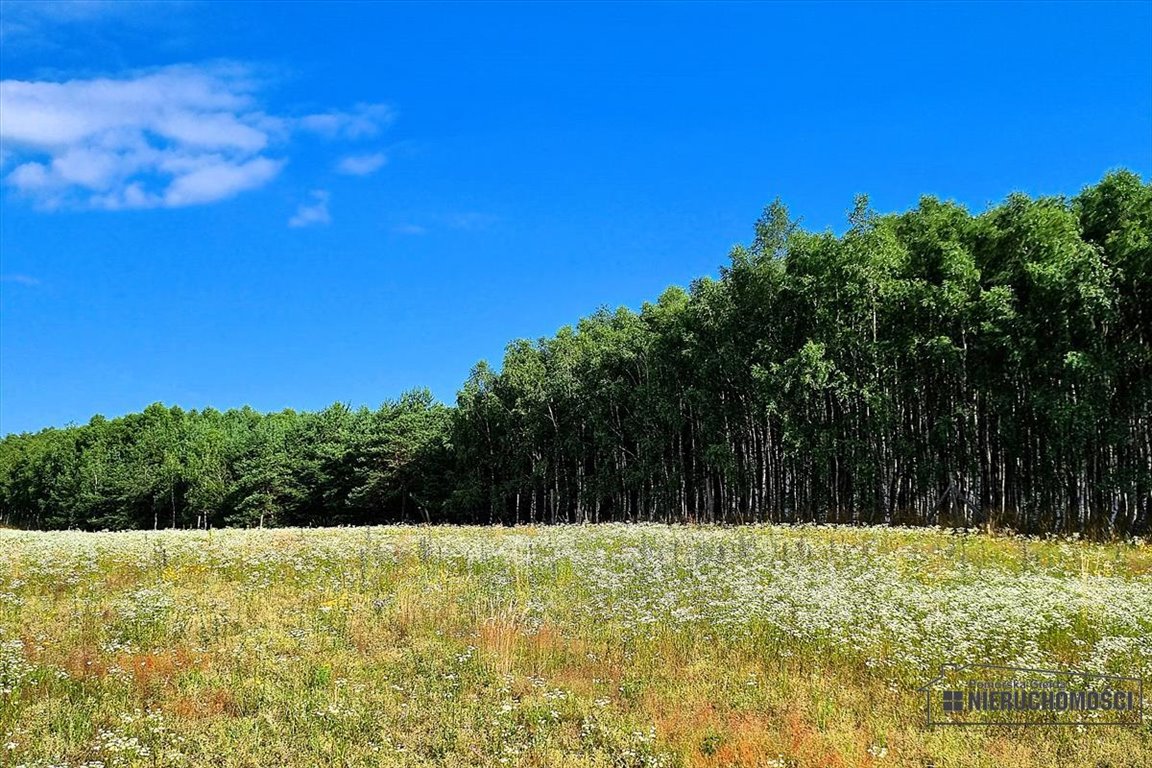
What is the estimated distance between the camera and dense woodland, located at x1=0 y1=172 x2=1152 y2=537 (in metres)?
26.6

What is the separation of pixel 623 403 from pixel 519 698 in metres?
45.0

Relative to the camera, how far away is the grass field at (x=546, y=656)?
7.55 m

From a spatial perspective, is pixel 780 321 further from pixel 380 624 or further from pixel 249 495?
pixel 249 495

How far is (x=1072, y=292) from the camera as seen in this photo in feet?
84.9

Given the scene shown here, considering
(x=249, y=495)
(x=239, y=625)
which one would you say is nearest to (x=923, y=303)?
(x=239, y=625)

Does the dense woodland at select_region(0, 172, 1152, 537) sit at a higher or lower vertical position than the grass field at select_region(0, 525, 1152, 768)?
higher

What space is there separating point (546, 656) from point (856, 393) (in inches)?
1151
